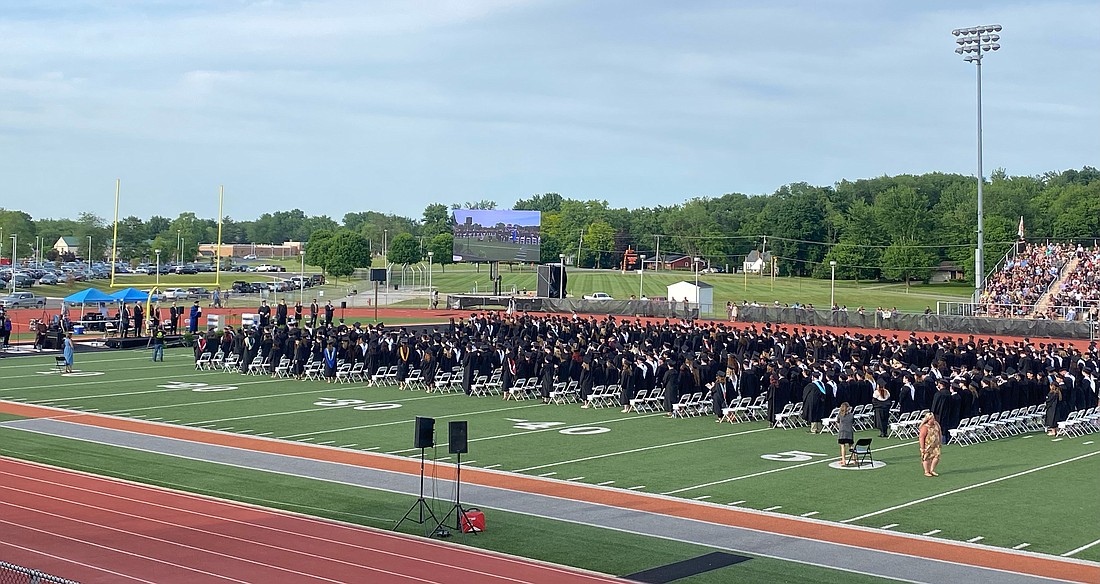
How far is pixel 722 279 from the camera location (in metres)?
108

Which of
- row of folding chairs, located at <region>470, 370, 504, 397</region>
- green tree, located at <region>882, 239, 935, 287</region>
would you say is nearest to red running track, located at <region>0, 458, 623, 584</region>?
row of folding chairs, located at <region>470, 370, 504, 397</region>

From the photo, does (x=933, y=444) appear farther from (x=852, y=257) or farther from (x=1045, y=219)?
(x=1045, y=219)

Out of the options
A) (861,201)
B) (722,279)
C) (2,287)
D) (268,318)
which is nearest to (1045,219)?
(861,201)

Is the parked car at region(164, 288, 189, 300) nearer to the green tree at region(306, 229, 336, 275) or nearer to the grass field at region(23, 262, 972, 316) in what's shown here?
the grass field at region(23, 262, 972, 316)

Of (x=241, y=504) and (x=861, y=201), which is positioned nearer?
(x=241, y=504)

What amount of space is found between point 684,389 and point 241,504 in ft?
43.8

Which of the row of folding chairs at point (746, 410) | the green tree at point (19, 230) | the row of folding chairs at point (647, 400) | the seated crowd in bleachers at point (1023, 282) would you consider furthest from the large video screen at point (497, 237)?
the green tree at point (19, 230)

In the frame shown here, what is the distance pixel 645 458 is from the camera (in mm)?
21469

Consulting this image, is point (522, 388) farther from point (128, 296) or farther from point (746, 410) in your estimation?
point (128, 296)

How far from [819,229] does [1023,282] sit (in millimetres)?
62546

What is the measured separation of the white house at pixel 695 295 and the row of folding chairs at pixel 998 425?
39171mm

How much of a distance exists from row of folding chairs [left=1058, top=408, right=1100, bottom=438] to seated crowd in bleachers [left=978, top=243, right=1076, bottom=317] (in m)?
31.3

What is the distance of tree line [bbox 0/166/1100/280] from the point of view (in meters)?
103

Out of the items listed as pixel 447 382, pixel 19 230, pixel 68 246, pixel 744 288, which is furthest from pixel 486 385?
pixel 68 246
